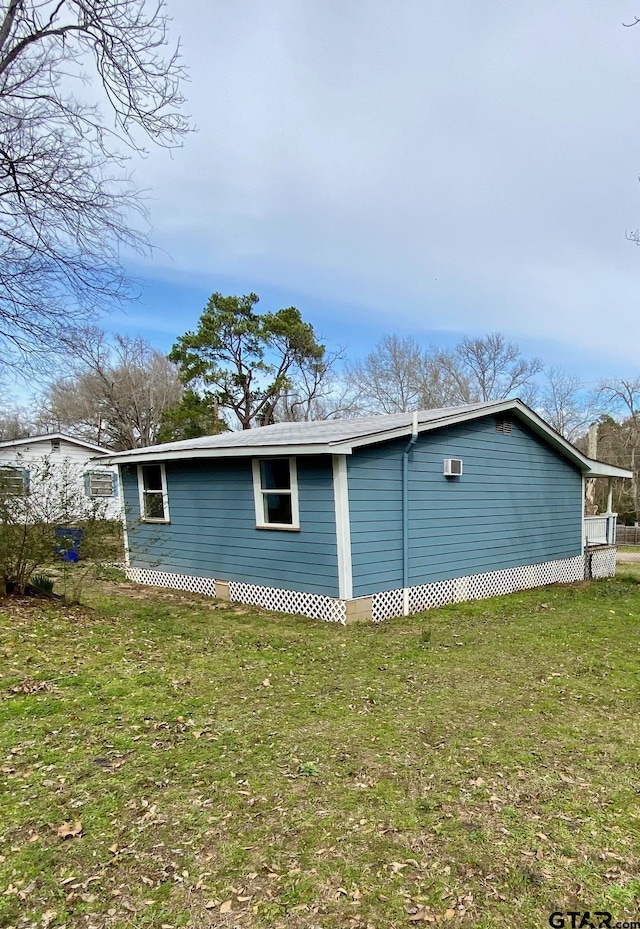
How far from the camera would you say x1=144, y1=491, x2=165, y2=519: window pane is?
11008mm

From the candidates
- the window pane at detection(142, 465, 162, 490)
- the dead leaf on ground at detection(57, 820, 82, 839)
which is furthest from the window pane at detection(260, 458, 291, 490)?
the dead leaf on ground at detection(57, 820, 82, 839)

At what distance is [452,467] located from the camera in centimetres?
920

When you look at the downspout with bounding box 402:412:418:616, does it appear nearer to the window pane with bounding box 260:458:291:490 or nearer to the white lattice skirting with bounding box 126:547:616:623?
the white lattice skirting with bounding box 126:547:616:623

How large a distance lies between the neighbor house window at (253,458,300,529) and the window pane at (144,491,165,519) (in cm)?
318

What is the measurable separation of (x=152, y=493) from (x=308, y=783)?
8.73 metres

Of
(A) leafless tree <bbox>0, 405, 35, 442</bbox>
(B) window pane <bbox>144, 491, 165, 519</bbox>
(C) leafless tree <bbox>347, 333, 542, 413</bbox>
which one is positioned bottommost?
(B) window pane <bbox>144, 491, 165, 519</bbox>

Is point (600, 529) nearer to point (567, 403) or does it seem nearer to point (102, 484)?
point (102, 484)

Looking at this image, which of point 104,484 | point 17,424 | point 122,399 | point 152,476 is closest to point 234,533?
point 152,476

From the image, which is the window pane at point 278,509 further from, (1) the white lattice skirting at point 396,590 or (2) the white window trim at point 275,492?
(1) the white lattice skirting at point 396,590

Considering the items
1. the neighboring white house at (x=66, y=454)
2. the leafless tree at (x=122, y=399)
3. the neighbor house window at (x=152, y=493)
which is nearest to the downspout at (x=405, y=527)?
the neighbor house window at (x=152, y=493)

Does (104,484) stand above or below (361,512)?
below

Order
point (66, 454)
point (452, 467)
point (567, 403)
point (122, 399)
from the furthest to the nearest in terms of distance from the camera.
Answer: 1. point (567, 403)
2. point (122, 399)
3. point (66, 454)
4. point (452, 467)

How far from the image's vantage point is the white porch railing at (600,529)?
1398 cm

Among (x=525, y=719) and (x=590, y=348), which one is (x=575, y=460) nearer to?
(x=525, y=719)
